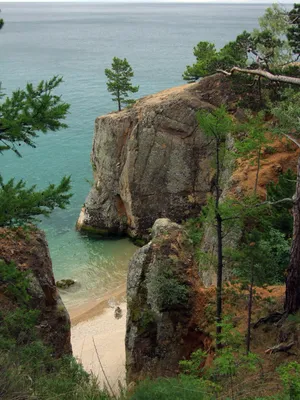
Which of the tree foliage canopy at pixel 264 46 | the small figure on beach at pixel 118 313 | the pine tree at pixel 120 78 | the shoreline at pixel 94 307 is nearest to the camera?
the small figure on beach at pixel 118 313

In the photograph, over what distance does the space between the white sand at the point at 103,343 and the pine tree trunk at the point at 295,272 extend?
29.6 ft

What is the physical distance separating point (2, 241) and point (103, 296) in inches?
546

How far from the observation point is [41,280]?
16375 mm

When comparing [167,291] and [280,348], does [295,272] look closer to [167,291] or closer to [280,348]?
[280,348]

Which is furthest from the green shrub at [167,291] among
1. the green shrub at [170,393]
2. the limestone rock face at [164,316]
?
the green shrub at [170,393]

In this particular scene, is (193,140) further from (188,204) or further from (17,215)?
(17,215)

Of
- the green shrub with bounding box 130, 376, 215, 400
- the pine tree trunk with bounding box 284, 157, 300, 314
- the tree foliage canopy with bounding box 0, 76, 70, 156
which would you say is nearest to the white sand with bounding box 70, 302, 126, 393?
the pine tree trunk with bounding box 284, 157, 300, 314

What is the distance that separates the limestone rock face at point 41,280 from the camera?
15914 mm

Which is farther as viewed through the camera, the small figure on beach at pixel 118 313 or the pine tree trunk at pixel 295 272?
the small figure on beach at pixel 118 313

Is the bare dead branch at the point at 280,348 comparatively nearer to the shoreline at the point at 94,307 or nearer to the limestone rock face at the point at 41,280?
the limestone rock face at the point at 41,280

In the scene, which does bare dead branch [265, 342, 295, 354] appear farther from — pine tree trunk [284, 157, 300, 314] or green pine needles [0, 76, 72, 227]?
green pine needles [0, 76, 72, 227]

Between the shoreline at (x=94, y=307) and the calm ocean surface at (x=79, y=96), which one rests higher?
the calm ocean surface at (x=79, y=96)

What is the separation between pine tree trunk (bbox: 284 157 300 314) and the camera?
12641mm

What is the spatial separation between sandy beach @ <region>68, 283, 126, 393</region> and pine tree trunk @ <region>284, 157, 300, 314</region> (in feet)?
29.6
